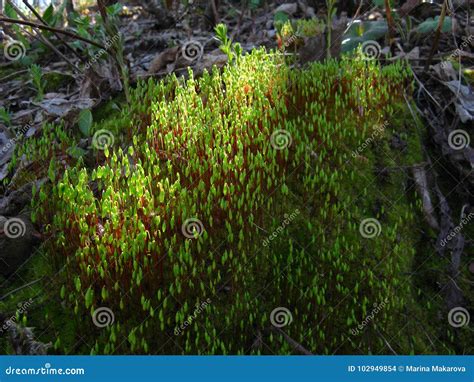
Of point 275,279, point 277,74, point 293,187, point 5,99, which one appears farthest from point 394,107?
point 5,99

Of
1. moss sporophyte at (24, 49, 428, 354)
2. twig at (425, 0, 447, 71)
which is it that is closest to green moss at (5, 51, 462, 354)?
moss sporophyte at (24, 49, 428, 354)

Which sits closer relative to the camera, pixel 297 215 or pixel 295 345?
pixel 295 345

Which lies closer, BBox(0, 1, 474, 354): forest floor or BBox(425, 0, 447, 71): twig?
BBox(0, 1, 474, 354): forest floor

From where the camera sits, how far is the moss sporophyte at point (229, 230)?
8.68ft

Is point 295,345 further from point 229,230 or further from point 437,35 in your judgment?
point 437,35

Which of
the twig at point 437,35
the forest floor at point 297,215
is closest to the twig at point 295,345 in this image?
the forest floor at point 297,215

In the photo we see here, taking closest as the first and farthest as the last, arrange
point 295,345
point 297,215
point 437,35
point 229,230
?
point 295,345 → point 229,230 → point 297,215 → point 437,35

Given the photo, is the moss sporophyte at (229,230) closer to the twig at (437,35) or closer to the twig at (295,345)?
the twig at (295,345)

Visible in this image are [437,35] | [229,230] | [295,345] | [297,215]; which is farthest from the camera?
[437,35]

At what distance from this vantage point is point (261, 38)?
627 cm

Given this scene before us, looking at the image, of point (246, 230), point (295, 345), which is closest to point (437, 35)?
point (246, 230)

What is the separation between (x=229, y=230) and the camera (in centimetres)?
293

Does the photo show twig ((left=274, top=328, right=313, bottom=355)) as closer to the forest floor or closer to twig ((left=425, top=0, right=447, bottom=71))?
the forest floor

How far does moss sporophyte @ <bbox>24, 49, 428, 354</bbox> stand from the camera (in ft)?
8.68
